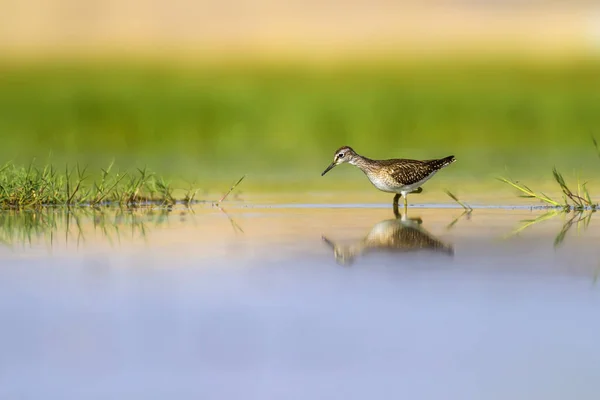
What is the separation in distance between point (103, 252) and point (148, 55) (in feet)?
114

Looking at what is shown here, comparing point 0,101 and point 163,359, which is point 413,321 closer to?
point 163,359

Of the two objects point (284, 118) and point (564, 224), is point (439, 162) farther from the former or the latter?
point (284, 118)

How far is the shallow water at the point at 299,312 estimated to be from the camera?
5809mm

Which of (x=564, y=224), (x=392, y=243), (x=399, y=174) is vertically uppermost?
(x=399, y=174)

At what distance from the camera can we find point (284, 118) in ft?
87.4

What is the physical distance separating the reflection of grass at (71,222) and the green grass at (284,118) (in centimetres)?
442

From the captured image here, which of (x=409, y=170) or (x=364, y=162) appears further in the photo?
(x=364, y=162)

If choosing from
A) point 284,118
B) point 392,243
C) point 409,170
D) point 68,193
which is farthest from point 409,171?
point 284,118

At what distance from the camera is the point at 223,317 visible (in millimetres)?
7078

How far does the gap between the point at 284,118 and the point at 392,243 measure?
16682 millimetres

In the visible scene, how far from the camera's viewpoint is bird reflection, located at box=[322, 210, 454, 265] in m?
9.49

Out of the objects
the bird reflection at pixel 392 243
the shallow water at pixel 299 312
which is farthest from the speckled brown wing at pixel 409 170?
the shallow water at pixel 299 312

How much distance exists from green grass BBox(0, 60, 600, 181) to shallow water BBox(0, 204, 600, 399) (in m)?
7.13

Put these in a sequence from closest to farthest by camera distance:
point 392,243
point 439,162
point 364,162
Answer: point 392,243 → point 364,162 → point 439,162
